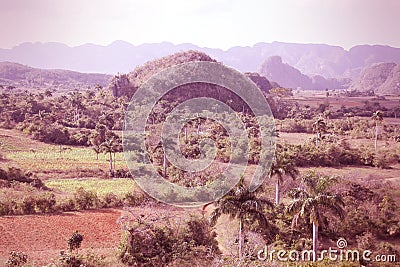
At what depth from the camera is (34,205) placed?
21.9 metres

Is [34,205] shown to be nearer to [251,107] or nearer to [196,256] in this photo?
[196,256]

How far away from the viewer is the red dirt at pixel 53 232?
1692 centimetres

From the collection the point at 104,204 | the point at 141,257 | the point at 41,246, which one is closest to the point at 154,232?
the point at 141,257

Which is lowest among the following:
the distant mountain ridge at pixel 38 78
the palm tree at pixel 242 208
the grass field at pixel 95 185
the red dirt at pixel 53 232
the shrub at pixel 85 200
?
the red dirt at pixel 53 232

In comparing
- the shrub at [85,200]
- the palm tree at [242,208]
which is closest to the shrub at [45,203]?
the shrub at [85,200]

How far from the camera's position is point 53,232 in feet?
62.7

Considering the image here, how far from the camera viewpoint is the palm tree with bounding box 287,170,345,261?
1404cm

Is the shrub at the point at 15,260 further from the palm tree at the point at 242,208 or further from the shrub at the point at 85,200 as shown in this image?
the shrub at the point at 85,200

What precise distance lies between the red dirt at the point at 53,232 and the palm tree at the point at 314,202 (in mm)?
8465

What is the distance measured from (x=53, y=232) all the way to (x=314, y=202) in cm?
1328

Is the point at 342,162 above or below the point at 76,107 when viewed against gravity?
below

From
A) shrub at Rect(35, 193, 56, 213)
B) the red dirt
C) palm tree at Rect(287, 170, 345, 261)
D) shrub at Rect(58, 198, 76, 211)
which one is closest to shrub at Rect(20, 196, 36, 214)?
shrub at Rect(35, 193, 56, 213)

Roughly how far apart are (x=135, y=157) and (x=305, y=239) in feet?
72.7

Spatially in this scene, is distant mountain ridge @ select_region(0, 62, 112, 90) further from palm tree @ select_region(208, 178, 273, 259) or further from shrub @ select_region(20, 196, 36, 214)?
Answer: palm tree @ select_region(208, 178, 273, 259)
